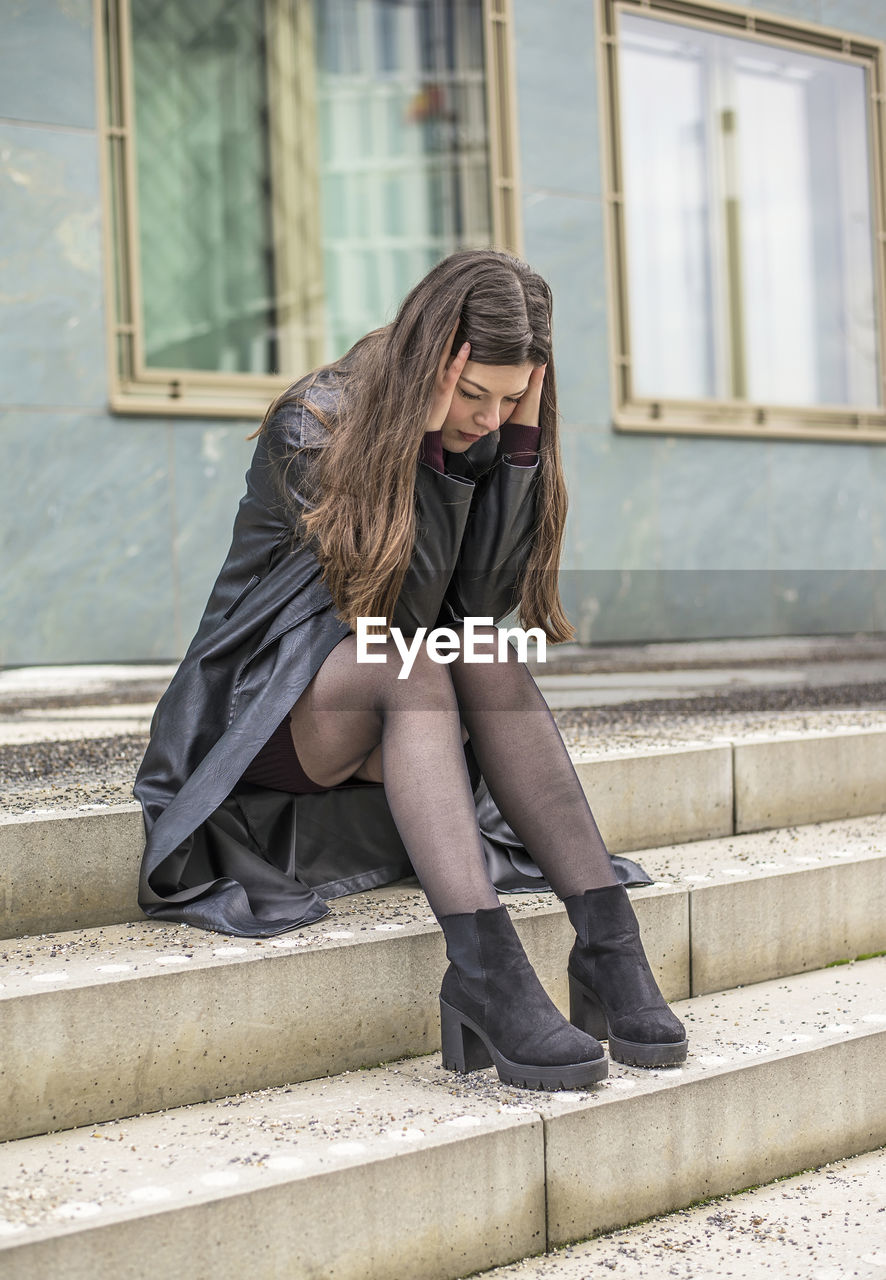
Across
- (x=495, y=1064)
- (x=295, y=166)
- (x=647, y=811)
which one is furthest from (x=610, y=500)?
(x=495, y=1064)

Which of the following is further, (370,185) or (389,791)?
(370,185)

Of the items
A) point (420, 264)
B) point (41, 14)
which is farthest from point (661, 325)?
point (41, 14)

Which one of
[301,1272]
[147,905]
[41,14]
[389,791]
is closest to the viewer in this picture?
[301,1272]

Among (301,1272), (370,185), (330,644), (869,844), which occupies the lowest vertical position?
(301,1272)

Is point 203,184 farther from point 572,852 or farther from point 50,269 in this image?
point 572,852

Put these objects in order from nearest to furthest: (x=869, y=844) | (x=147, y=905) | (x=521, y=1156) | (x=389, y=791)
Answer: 1. (x=521, y=1156)
2. (x=389, y=791)
3. (x=147, y=905)
4. (x=869, y=844)

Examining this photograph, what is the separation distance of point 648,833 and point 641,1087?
1.07 metres

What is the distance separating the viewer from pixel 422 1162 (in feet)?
5.43

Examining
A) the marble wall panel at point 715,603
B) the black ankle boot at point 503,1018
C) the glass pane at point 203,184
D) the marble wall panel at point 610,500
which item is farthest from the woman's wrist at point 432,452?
the marble wall panel at point 715,603

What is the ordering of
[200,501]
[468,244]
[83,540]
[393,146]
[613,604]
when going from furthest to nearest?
[613,604] → [468,244] → [393,146] → [200,501] → [83,540]

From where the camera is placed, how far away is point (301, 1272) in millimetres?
1578

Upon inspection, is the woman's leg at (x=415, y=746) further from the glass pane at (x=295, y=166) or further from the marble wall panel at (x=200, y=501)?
the glass pane at (x=295, y=166)

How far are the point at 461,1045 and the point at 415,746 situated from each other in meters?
0.44

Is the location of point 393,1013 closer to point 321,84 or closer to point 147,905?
point 147,905
